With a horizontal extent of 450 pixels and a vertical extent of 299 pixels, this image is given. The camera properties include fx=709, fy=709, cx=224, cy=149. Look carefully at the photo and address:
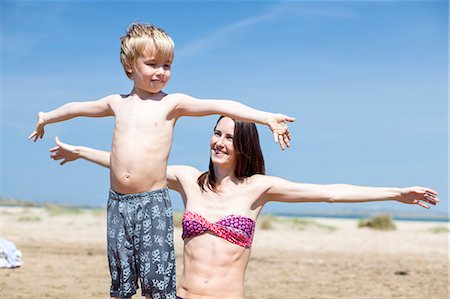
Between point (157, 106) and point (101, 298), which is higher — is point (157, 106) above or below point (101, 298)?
above

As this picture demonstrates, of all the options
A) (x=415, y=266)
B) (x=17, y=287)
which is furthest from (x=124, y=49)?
(x=415, y=266)

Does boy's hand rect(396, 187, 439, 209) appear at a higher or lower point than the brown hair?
lower

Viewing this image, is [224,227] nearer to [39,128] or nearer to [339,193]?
[339,193]

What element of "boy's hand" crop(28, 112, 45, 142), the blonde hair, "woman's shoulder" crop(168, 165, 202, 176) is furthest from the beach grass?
the blonde hair

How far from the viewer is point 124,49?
4.71 m

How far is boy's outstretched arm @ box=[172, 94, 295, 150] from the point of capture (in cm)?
428

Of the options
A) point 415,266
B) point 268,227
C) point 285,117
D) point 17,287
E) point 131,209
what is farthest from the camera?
point 268,227

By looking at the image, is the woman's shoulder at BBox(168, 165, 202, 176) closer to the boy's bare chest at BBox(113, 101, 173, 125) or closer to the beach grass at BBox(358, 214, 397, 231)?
the boy's bare chest at BBox(113, 101, 173, 125)

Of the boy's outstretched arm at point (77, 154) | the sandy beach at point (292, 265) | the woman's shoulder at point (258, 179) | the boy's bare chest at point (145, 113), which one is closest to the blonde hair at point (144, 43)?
the boy's bare chest at point (145, 113)

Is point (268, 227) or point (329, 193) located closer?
point (329, 193)

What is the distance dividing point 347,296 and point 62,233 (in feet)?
45.6

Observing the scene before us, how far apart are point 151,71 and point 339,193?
165 cm

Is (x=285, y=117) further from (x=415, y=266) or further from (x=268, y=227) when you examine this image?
(x=268, y=227)

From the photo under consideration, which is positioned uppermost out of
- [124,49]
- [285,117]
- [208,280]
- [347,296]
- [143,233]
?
[124,49]
